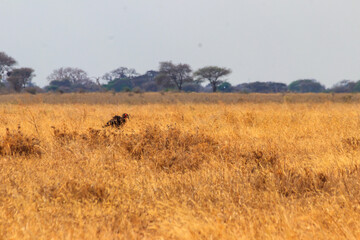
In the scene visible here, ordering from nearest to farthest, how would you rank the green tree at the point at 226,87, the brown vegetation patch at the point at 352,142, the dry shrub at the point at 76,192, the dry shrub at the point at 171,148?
the dry shrub at the point at 76,192 < the dry shrub at the point at 171,148 < the brown vegetation patch at the point at 352,142 < the green tree at the point at 226,87

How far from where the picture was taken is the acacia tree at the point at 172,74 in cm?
4909

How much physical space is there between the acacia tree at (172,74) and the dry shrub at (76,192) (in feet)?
153

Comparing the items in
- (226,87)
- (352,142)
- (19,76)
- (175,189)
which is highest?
(19,76)

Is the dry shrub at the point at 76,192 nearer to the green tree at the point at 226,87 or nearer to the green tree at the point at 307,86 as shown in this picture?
the green tree at the point at 226,87

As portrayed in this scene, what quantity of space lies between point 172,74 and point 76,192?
154 ft

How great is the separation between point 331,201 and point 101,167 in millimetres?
2354

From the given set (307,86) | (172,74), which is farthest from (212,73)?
(307,86)

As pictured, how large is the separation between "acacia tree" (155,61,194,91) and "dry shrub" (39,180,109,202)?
153ft

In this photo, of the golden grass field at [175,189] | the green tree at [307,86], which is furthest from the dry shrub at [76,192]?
the green tree at [307,86]

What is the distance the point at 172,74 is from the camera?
162ft

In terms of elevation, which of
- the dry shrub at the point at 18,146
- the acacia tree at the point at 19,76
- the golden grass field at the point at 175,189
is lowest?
the golden grass field at the point at 175,189

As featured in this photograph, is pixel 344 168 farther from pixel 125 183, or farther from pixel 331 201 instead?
pixel 125 183

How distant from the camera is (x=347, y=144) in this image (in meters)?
4.66

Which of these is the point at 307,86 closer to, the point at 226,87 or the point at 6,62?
the point at 226,87
